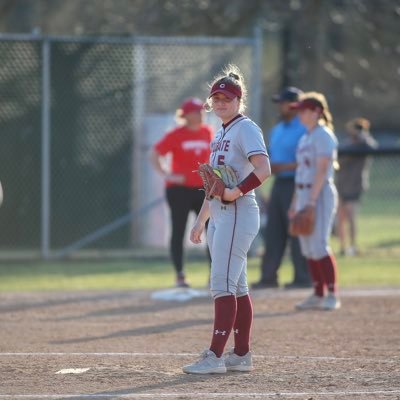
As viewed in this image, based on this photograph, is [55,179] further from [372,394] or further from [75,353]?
[372,394]

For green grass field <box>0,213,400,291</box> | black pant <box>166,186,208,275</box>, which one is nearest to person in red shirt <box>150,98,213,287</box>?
black pant <box>166,186,208,275</box>

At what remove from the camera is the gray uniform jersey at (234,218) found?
22.5 ft

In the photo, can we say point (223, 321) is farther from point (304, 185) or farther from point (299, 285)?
point (299, 285)

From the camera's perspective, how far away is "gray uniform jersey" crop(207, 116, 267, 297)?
6.87m

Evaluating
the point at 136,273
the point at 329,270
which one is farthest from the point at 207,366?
the point at 136,273

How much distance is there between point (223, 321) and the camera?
22.4 ft

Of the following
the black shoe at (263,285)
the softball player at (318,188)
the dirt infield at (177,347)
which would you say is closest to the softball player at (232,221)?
the dirt infield at (177,347)

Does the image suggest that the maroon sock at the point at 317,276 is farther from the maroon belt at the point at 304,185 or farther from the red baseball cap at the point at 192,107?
the red baseball cap at the point at 192,107

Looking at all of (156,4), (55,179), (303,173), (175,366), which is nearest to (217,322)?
(175,366)

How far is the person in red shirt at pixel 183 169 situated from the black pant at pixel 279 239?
3.63 feet

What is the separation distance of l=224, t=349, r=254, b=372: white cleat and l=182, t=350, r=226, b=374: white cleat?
0.52 ft

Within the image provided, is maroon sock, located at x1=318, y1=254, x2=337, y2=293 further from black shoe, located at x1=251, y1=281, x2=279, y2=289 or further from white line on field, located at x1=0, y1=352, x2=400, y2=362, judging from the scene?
white line on field, located at x1=0, y1=352, x2=400, y2=362

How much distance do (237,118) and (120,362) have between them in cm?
186

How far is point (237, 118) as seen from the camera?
276 inches
